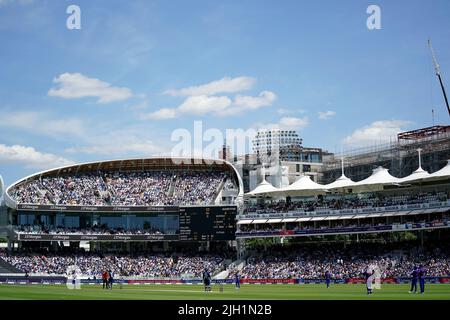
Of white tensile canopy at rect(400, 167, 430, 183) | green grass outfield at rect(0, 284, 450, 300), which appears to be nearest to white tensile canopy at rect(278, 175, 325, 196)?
white tensile canopy at rect(400, 167, 430, 183)

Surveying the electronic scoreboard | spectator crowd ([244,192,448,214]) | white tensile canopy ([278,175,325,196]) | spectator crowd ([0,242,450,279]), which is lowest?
spectator crowd ([0,242,450,279])

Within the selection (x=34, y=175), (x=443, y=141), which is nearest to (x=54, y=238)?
(x=34, y=175)

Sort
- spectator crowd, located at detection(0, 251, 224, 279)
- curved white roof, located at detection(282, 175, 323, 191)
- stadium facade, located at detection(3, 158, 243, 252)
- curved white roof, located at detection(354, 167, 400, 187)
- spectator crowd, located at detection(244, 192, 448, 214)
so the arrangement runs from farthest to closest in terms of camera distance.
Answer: curved white roof, located at detection(282, 175, 323, 191) < stadium facade, located at detection(3, 158, 243, 252) < spectator crowd, located at detection(0, 251, 224, 279) < curved white roof, located at detection(354, 167, 400, 187) < spectator crowd, located at detection(244, 192, 448, 214)

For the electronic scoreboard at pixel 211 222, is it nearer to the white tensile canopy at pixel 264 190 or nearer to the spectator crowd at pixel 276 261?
the spectator crowd at pixel 276 261

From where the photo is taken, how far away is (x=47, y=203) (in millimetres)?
91000

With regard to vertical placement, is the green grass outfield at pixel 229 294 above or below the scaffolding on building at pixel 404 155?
below

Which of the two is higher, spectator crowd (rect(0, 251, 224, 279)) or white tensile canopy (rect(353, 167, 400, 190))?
white tensile canopy (rect(353, 167, 400, 190))

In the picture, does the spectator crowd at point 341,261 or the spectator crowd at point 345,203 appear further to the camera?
the spectator crowd at point 345,203

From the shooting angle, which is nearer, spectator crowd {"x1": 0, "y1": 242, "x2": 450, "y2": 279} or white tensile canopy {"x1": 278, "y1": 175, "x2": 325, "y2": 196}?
spectator crowd {"x1": 0, "y1": 242, "x2": 450, "y2": 279}

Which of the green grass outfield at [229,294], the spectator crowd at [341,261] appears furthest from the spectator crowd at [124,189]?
the green grass outfield at [229,294]

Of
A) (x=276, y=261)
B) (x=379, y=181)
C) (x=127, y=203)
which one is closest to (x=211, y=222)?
(x=276, y=261)

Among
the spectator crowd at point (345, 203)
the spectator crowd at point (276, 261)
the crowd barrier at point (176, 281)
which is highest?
the spectator crowd at point (345, 203)

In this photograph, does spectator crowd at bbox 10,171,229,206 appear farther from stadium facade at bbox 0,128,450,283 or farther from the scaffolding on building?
the scaffolding on building
